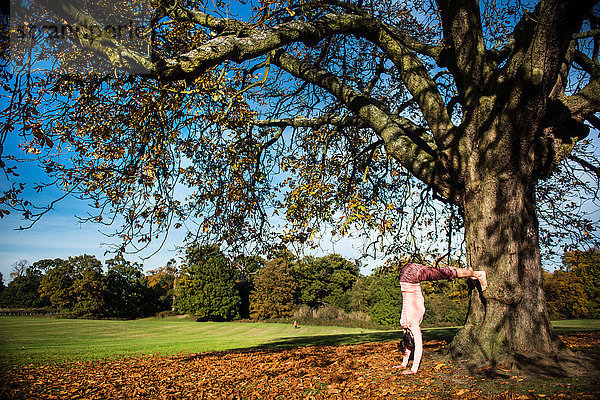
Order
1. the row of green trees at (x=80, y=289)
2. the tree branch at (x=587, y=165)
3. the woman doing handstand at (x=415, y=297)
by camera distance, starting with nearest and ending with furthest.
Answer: the woman doing handstand at (x=415, y=297)
the tree branch at (x=587, y=165)
the row of green trees at (x=80, y=289)

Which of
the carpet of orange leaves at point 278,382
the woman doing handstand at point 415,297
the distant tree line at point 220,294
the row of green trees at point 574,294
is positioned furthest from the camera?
the distant tree line at point 220,294

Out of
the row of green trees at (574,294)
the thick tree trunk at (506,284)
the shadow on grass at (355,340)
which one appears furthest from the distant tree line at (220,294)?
the thick tree trunk at (506,284)

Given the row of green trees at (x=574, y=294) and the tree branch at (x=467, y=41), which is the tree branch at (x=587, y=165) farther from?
the row of green trees at (x=574, y=294)

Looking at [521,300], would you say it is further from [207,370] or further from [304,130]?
[304,130]

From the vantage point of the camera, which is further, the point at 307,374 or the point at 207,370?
the point at 207,370

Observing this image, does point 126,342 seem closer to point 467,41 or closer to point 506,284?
point 506,284

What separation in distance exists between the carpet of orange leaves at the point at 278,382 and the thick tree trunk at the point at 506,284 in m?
0.66

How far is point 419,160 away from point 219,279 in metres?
43.3

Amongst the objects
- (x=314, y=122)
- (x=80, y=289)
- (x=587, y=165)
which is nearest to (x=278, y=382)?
(x=314, y=122)

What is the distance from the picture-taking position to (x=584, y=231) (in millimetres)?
8930

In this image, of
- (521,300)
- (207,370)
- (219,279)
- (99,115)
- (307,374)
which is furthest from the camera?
(219,279)

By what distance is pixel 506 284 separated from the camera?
4.91 m

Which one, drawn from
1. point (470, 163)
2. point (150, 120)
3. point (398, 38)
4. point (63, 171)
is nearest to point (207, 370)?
point (63, 171)

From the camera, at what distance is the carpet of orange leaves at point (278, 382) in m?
3.88
